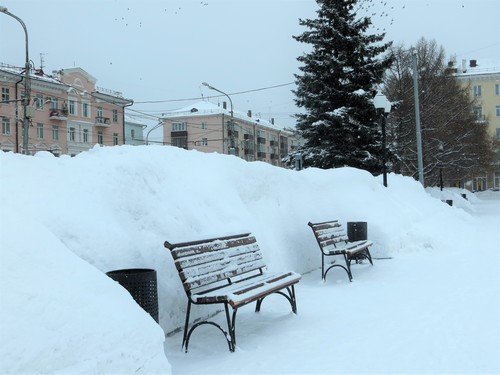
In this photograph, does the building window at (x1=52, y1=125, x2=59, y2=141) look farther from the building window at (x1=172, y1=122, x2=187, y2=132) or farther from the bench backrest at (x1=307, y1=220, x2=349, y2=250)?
the bench backrest at (x1=307, y1=220, x2=349, y2=250)

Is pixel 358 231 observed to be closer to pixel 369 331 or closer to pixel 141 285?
pixel 369 331

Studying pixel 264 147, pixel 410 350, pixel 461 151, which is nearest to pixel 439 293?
pixel 410 350

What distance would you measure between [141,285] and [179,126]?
75522 mm

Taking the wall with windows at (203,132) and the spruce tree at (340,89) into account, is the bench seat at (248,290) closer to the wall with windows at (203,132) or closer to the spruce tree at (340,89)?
the spruce tree at (340,89)

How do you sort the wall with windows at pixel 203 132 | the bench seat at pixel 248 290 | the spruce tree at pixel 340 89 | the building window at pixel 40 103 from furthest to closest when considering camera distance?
the wall with windows at pixel 203 132, the building window at pixel 40 103, the spruce tree at pixel 340 89, the bench seat at pixel 248 290

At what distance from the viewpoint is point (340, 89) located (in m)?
22.5

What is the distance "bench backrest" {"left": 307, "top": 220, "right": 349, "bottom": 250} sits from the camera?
798 centimetres

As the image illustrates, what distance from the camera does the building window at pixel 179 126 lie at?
257 ft

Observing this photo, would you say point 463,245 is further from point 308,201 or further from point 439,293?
point 439,293

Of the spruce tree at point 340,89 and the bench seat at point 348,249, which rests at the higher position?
the spruce tree at point 340,89

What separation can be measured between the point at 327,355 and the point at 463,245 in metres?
8.49

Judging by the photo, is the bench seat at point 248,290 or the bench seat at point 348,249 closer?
the bench seat at point 248,290

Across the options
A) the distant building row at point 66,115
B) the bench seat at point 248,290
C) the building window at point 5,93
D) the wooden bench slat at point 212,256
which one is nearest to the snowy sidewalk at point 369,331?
the bench seat at point 248,290

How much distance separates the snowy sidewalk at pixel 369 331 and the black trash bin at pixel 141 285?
559mm
